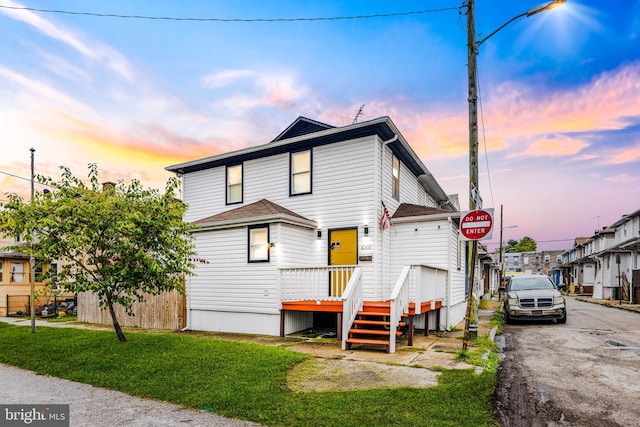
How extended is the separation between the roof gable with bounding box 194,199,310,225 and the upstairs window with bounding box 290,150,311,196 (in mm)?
881

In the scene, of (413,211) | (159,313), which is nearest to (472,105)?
(413,211)

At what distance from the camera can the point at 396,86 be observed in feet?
51.6

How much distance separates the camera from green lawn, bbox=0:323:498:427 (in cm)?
447

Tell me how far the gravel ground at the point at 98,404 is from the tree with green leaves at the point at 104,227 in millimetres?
2246

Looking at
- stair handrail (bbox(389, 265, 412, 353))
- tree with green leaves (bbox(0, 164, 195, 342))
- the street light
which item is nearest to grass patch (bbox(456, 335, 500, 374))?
stair handrail (bbox(389, 265, 412, 353))

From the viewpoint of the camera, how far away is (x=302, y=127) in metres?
14.0

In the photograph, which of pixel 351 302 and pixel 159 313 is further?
pixel 159 313

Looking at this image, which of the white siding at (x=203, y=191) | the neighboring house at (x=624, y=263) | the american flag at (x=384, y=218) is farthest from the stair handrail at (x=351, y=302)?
the neighboring house at (x=624, y=263)

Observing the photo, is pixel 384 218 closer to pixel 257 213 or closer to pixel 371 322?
pixel 371 322

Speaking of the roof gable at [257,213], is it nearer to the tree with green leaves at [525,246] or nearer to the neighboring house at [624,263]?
the neighboring house at [624,263]

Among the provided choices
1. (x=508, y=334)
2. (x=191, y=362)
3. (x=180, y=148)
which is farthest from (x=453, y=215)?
(x=180, y=148)

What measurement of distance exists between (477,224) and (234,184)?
31.8 feet

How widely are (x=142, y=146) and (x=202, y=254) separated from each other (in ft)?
27.8

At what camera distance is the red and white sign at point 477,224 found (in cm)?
770
